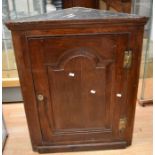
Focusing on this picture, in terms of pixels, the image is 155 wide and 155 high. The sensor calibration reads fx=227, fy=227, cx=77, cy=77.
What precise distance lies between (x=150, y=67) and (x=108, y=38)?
866mm

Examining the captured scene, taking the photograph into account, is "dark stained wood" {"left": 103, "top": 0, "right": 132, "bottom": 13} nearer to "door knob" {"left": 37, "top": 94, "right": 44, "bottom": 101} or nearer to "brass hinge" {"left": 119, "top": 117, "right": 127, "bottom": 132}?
"brass hinge" {"left": 119, "top": 117, "right": 127, "bottom": 132}

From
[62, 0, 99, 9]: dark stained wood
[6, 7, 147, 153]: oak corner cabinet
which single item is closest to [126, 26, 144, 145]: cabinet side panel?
[6, 7, 147, 153]: oak corner cabinet

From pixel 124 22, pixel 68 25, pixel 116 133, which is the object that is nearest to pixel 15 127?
pixel 116 133

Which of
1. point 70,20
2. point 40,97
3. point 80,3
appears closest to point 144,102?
point 40,97

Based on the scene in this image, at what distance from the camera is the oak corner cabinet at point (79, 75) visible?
3.25 feet

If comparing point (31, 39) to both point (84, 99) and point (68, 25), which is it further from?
point (84, 99)

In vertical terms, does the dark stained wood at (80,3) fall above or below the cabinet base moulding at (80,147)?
above

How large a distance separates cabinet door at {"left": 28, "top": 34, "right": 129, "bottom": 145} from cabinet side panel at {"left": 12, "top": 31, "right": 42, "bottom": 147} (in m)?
0.03

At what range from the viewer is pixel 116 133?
1.32 metres

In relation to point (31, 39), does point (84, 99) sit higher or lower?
lower

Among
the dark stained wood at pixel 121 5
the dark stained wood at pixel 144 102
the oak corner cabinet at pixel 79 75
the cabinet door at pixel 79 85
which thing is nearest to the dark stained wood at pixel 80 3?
the dark stained wood at pixel 121 5

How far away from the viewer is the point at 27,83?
3.71ft

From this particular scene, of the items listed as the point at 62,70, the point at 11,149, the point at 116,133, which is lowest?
the point at 11,149

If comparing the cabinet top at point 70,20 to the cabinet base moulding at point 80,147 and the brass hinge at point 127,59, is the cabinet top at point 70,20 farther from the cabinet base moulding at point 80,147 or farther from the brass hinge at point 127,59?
the cabinet base moulding at point 80,147
